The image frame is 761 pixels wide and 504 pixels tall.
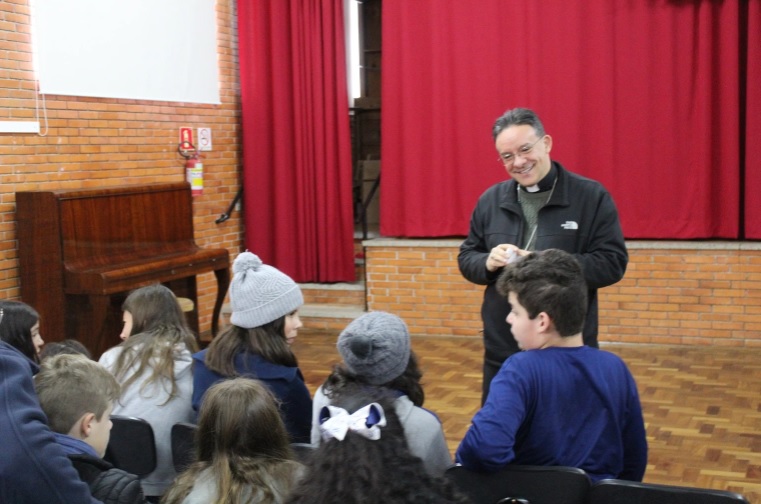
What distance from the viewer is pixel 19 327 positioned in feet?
9.34

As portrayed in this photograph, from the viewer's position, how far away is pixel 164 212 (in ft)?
19.9

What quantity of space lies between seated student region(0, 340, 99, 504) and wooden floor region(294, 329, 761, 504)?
268cm

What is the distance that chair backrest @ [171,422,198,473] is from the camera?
94.0 inches

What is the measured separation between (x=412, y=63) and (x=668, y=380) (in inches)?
124

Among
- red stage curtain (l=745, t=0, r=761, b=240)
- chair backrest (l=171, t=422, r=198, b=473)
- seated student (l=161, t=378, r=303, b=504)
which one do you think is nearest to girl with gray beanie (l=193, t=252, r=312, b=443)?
chair backrest (l=171, t=422, r=198, b=473)

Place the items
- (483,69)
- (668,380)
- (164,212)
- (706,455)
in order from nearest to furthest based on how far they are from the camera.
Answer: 1. (706,455)
2. (668,380)
3. (164,212)
4. (483,69)

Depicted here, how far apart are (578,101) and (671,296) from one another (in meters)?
1.58

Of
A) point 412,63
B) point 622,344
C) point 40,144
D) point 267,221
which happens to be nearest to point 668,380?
point 622,344

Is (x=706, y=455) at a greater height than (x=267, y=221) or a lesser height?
lesser

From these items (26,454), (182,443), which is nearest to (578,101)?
(182,443)

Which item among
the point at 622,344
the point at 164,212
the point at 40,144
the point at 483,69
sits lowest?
the point at 622,344

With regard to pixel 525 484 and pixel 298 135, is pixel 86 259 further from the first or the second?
pixel 525 484

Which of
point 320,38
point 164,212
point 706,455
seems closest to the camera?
point 706,455

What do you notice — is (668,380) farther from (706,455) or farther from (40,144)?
(40,144)
